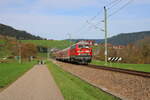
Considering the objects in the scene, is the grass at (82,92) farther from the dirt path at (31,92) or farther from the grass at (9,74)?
the grass at (9,74)

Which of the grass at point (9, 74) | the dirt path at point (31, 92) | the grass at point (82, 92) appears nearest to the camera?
the grass at point (82, 92)

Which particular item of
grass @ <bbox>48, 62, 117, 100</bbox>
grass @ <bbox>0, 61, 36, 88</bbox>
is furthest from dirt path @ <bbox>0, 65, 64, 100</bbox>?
grass @ <bbox>0, 61, 36, 88</bbox>

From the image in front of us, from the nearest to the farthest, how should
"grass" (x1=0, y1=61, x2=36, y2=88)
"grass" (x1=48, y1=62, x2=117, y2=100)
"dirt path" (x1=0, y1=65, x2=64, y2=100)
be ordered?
1. "grass" (x1=48, y1=62, x2=117, y2=100)
2. "dirt path" (x1=0, y1=65, x2=64, y2=100)
3. "grass" (x1=0, y1=61, x2=36, y2=88)

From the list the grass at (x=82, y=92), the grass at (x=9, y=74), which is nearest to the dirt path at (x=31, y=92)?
the grass at (x=82, y=92)

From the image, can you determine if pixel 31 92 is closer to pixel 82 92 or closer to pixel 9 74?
pixel 82 92

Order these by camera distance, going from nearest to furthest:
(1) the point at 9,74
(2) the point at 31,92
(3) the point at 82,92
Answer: (3) the point at 82,92 → (2) the point at 31,92 → (1) the point at 9,74

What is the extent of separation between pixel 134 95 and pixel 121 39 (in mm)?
151526

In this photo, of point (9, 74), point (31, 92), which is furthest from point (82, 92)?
point (9, 74)

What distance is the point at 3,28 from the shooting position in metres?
192

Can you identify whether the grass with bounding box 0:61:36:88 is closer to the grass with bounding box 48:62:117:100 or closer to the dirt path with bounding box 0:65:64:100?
the dirt path with bounding box 0:65:64:100

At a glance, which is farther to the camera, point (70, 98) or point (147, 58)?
point (147, 58)

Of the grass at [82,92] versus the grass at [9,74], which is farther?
the grass at [9,74]

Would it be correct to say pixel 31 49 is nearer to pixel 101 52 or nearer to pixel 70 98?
pixel 101 52

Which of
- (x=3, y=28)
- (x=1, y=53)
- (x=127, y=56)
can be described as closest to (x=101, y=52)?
(x=127, y=56)
